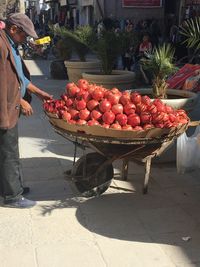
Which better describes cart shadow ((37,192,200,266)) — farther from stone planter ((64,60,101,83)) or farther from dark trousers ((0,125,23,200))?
stone planter ((64,60,101,83))

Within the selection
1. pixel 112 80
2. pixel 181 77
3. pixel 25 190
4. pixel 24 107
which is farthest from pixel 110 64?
pixel 24 107

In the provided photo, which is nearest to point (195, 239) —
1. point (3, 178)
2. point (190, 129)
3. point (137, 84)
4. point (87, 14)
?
point (3, 178)

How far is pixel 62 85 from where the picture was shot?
12711 millimetres

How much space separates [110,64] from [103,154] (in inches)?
172

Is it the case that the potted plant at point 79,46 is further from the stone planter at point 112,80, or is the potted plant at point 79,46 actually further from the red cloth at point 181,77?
the red cloth at point 181,77

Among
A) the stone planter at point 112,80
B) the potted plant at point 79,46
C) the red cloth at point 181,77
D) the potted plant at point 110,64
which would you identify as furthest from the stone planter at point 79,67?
the red cloth at point 181,77

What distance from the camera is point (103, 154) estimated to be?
4332 mm

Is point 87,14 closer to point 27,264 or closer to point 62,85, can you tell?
point 62,85

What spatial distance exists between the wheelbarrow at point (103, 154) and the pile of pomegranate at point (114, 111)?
12 cm

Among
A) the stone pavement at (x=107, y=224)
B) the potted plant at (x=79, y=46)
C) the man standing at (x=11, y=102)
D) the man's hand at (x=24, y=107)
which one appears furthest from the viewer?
the potted plant at (x=79, y=46)

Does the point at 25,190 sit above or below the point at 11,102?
below

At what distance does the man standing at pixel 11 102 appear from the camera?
401cm

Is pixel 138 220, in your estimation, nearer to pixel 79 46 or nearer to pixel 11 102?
pixel 11 102

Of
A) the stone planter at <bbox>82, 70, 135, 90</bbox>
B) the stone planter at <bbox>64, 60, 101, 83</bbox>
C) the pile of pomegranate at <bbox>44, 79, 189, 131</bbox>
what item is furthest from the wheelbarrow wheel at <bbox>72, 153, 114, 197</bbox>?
the stone planter at <bbox>64, 60, 101, 83</bbox>
